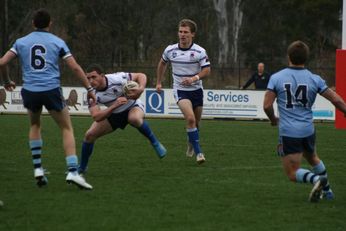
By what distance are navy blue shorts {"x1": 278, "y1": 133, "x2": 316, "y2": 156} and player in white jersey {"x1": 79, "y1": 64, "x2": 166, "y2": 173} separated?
Result: 260 cm

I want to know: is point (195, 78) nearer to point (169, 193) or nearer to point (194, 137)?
point (194, 137)

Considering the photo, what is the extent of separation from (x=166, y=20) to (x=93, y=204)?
45.2 m

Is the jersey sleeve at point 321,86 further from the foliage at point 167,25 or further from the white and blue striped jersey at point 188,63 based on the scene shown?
the foliage at point 167,25

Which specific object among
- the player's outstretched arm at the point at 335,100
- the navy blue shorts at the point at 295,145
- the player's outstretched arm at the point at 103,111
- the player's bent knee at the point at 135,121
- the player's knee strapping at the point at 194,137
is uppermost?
the player's outstretched arm at the point at 335,100

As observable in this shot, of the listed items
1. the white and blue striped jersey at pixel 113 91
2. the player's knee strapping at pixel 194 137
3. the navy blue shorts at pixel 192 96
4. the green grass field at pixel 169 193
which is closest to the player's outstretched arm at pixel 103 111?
the white and blue striped jersey at pixel 113 91

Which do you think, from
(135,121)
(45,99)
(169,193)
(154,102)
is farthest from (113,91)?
(154,102)

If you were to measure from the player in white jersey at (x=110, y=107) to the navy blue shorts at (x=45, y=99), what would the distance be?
0.93 metres

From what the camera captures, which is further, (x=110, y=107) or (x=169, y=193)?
(x=110, y=107)

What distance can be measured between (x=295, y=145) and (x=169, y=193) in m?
1.64

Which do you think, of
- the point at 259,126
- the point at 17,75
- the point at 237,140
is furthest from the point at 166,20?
the point at 237,140

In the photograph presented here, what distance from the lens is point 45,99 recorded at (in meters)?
9.77

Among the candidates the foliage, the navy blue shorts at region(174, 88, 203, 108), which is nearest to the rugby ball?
the navy blue shorts at region(174, 88, 203, 108)

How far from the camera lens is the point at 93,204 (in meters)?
8.83

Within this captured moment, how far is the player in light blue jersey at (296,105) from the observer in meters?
8.76
